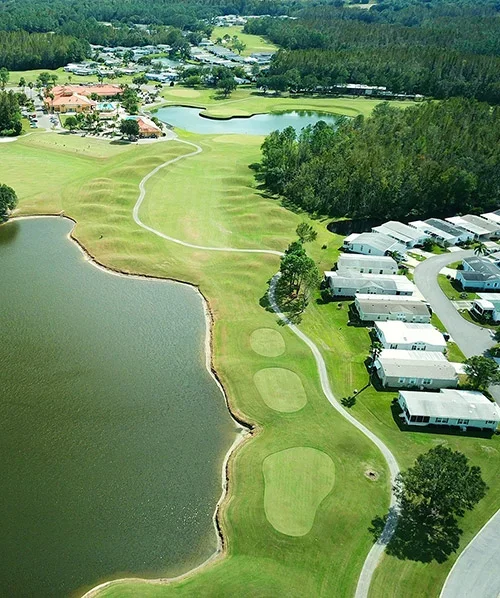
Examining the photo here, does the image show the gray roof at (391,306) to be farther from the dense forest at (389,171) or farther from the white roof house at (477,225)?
the dense forest at (389,171)

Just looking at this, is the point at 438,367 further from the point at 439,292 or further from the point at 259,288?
the point at 259,288

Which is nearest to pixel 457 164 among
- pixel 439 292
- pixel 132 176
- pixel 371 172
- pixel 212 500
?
pixel 371 172

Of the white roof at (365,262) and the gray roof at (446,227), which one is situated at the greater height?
the gray roof at (446,227)

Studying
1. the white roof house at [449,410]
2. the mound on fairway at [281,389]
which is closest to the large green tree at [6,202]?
the mound on fairway at [281,389]

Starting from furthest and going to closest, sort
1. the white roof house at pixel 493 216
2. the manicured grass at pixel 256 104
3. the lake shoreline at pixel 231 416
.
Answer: the manicured grass at pixel 256 104, the white roof house at pixel 493 216, the lake shoreline at pixel 231 416

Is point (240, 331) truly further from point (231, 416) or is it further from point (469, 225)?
point (469, 225)

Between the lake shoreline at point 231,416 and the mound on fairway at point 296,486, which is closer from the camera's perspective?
the lake shoreline at point 231,416

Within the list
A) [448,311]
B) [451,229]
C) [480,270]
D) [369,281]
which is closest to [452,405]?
[448,311]
